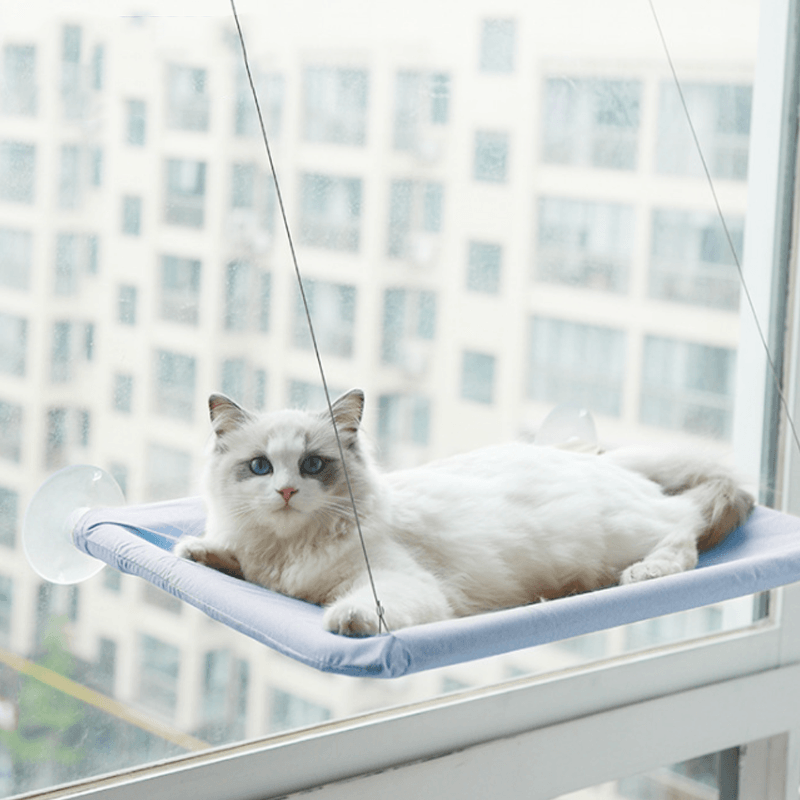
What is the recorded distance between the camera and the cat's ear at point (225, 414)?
1.16 metres

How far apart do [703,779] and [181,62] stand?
1.77 m

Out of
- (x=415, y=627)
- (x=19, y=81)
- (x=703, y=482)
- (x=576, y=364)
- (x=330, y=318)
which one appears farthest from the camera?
(x=576, y=364)

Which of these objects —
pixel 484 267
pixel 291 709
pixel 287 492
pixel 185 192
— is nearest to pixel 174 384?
pixel 185 192

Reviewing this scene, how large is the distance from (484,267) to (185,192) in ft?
2.81

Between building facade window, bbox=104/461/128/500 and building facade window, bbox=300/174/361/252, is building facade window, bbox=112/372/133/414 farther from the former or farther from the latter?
Answer: building facade window, bbox=300/174/361/252

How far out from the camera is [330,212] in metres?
2.08

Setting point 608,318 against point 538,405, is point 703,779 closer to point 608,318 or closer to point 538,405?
point 538,405

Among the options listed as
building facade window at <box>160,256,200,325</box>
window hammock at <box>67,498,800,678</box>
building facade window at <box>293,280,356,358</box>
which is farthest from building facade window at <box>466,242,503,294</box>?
window hammock at <box>67,498,800,678</box>

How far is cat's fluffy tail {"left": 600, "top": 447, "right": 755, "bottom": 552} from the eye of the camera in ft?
4.47

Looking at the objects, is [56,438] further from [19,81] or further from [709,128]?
[709,128]

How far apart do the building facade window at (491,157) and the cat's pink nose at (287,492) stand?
1.44m

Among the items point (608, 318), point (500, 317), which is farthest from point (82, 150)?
point (608, 318)

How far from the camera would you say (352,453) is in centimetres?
116

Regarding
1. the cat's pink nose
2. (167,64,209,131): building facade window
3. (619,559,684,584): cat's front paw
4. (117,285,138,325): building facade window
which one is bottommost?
(619,559,684,584): cat's front paw
